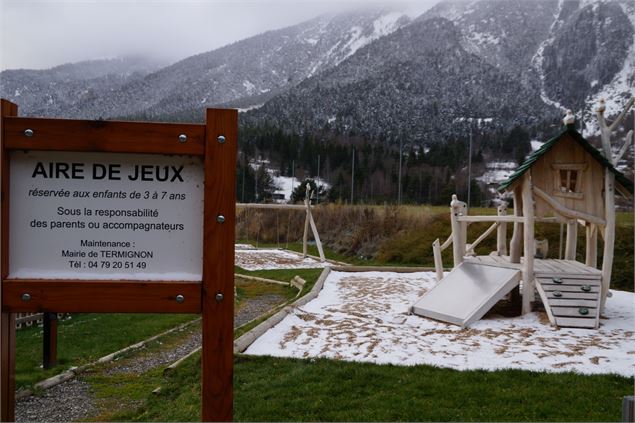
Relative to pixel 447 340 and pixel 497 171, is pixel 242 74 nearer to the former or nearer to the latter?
pixel 497 171

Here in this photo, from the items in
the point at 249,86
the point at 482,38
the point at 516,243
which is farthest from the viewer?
the point at 249,86

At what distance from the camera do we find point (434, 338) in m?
6.78

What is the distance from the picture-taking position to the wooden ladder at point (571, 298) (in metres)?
7.33

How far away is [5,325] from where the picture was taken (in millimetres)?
2771

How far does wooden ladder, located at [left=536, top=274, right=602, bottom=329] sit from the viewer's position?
7328mm

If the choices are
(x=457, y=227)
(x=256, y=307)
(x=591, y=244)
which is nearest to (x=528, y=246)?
(x=457, y=227)

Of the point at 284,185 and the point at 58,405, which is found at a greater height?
the point at 284,185

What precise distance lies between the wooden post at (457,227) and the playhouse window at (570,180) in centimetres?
163

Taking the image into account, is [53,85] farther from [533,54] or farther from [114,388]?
[114,388]

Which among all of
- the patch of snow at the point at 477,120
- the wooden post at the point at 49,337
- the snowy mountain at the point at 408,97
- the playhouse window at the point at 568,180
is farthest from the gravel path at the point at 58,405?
the patch of snow at the point at 477,120

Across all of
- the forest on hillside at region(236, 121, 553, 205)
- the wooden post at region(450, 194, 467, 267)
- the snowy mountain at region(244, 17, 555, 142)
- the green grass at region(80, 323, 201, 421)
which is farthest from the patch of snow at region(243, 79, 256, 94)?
the green grass at region(80, 323, 201, 421)

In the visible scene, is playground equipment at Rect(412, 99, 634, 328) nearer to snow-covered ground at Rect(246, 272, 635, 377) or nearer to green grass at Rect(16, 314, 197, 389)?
snow-covered ground at Rect(246, 272, 635, 377)

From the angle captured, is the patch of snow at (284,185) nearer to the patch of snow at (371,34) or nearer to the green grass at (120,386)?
the green grass at (120,386)

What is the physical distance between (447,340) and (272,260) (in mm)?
13289
